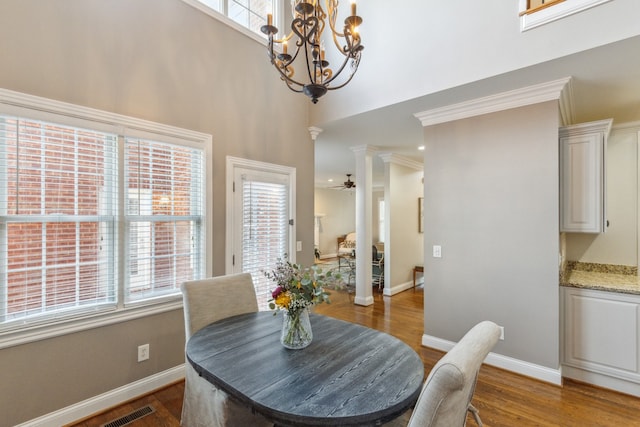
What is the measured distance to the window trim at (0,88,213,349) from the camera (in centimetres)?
187

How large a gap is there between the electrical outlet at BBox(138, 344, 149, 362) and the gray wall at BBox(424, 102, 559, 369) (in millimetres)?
2820

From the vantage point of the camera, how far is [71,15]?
2.07m

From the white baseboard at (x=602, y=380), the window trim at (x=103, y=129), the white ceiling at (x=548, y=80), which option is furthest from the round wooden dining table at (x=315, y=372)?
the white ceiling at (x=548, y=80)

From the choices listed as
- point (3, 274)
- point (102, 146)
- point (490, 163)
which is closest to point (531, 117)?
point (490, 163)

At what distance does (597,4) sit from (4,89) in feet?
12.8

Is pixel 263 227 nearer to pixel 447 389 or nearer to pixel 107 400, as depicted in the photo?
pixel 107 400

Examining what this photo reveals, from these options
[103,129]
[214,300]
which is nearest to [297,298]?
[214,300]

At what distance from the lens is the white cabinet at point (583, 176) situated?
103 inches

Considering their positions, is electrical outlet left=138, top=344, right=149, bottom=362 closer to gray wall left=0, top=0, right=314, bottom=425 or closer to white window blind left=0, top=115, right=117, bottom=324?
gray wall left=0, top=0, right=314, bottom=425

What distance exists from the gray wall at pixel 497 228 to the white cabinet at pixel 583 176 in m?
0.28

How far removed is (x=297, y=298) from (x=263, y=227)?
1.82 meters

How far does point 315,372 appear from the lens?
53.9 inches

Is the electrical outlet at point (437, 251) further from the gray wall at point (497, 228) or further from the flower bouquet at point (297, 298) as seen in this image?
the flower bouquet at point (297, 298)

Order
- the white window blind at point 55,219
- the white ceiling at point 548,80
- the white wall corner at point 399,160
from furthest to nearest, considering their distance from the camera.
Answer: the white wall corner at point 399,160, the white ceiling at point 548,80, the white window blind at point 55,219
